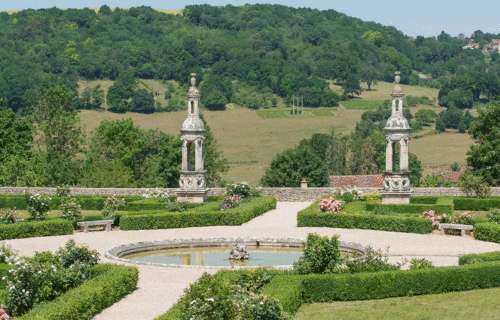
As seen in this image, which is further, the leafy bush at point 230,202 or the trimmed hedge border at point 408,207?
the leafy bush at point 230,202

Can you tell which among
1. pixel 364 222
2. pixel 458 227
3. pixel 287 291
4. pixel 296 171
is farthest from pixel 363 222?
pixel 296 171

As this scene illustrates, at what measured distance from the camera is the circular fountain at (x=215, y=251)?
22612 millimetres

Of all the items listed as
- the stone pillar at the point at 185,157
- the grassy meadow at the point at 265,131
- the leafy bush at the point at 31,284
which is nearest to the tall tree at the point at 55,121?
the stone pillar at the point at 185,157

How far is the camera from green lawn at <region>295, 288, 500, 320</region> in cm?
1488

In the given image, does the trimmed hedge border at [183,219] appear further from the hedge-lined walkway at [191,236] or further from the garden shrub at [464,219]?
the garden shrub at [464,219]

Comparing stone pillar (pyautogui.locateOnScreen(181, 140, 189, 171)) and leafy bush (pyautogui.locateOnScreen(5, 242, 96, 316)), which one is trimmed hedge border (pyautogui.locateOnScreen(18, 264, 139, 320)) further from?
stone pillar (pyautogui.locateOnScreen(181, 140, 189, 171))

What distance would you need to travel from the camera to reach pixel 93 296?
1486 centimetres

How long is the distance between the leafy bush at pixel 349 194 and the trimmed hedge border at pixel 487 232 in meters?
11.0

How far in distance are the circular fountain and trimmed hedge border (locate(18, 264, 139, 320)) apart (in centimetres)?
403

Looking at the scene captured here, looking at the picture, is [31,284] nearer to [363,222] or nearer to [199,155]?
[363,222]

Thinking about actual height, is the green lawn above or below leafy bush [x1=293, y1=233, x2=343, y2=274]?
below

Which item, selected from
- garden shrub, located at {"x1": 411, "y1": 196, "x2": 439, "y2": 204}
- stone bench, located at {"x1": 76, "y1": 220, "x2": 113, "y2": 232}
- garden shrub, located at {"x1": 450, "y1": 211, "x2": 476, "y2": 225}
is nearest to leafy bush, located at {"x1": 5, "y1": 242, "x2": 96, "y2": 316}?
stone bench, located at {"x1": 76, "y1": 220, "x2": 113, "y2": 232}

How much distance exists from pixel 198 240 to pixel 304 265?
9.12 meters

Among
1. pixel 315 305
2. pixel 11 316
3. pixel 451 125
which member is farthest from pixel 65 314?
pixel 451 125
